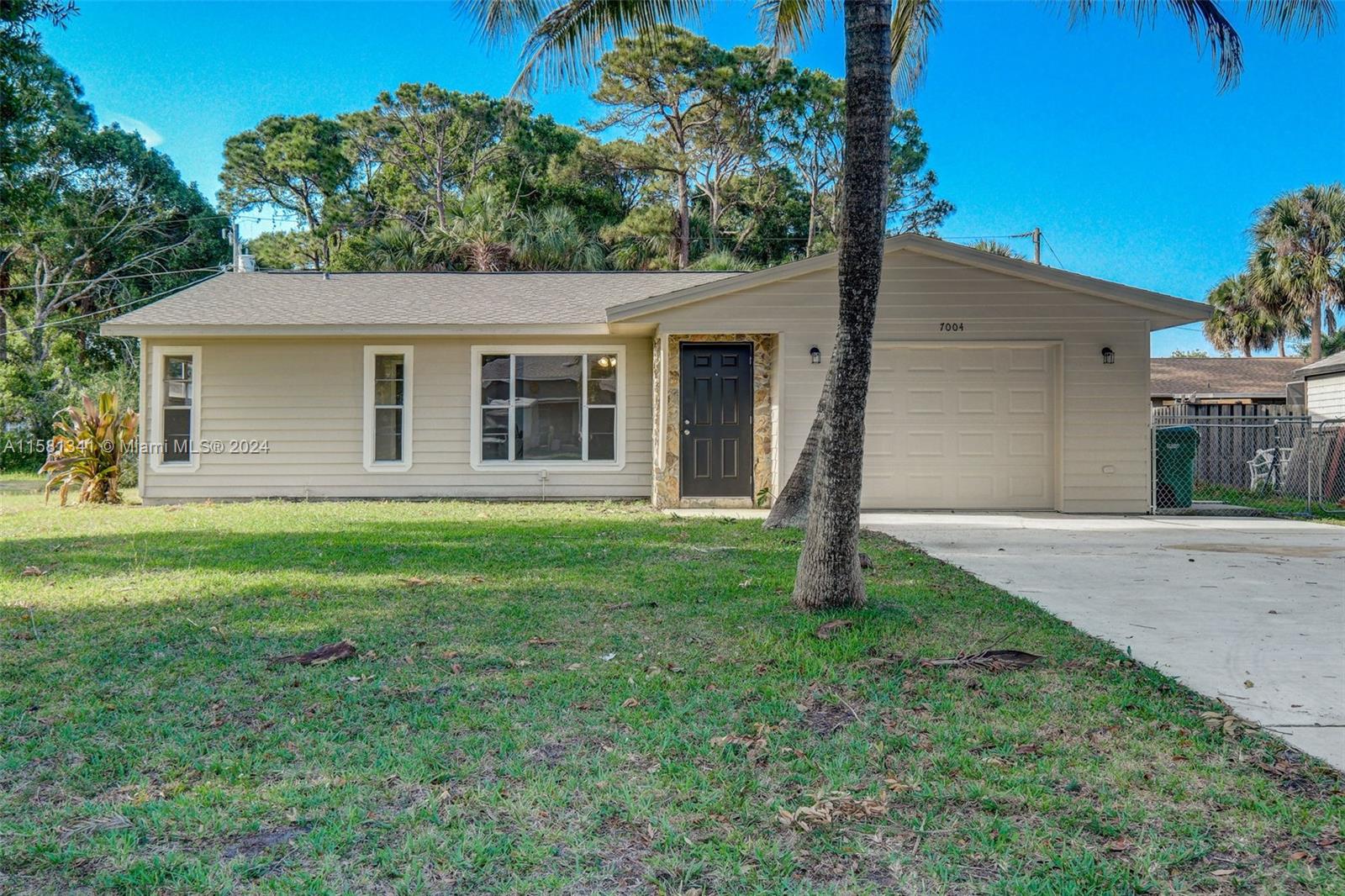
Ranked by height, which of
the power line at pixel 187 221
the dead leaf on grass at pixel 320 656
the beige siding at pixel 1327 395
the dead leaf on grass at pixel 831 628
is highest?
the power line at pixel 187 221

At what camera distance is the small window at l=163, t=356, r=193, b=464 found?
465 inches

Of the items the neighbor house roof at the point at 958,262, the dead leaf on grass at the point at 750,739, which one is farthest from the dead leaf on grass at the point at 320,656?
the neighbor house roof at the point at 958,262

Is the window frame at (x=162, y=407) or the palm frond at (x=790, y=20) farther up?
the palm frond at (x=790, y=20)

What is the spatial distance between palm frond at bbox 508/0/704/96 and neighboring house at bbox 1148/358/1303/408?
1900cm

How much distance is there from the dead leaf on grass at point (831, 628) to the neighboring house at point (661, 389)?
19.7 ft

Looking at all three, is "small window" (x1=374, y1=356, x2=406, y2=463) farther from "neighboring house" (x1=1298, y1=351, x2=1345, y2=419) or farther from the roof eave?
"neighboring house" (x1=1298, y1=351, x2=1345, y2=419)

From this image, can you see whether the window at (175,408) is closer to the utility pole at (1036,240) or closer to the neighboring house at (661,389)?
the neighboring house at (661,389)

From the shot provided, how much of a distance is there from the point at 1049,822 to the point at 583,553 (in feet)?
16.4

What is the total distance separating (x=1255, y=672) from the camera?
3854 mm

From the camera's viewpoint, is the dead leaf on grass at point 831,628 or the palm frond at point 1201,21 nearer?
the dead leaf on grass at point 831,628

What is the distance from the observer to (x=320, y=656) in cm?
398

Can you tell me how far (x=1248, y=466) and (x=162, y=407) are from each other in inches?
689

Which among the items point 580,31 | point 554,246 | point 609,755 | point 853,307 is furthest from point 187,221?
point 609,755

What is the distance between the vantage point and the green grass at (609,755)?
2180 millimetres
